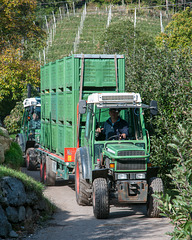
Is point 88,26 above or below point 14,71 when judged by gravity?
above

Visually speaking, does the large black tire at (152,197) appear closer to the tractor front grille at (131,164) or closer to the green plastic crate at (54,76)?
the tractor front grille at (131,164)

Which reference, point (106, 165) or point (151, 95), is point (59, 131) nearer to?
point (151, 95)

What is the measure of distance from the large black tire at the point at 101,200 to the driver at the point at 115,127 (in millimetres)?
1244

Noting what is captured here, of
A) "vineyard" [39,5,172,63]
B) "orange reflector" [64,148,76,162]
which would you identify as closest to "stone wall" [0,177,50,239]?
"orange reflector" [64,148,76,162]

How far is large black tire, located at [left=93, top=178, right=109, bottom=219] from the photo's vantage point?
888 centimetres

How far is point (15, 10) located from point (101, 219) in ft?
49.8

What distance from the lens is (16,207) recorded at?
841 centimetres

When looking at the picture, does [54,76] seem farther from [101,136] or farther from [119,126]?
[119,126]

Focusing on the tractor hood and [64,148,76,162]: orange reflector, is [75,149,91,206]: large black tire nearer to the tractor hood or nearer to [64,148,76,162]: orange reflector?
[64,148,76,162]: orange reflector

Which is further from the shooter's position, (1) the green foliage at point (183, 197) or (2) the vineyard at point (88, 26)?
(2) the vineyard at point (88, 26)

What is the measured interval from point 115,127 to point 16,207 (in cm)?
279

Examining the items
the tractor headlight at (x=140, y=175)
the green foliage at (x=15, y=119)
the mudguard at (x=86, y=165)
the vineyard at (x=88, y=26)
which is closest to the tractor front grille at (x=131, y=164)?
the tractor headlight at (x=140, y=175)

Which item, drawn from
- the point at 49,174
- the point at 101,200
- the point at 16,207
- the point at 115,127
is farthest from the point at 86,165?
the point at 49,174

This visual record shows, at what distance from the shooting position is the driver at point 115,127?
9.78m
